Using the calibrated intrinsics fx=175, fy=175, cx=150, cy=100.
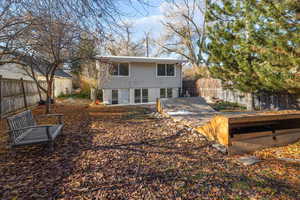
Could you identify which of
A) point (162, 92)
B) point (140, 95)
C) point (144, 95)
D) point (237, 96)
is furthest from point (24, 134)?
point (162, 92)

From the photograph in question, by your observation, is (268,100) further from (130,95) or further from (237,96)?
(130,95)

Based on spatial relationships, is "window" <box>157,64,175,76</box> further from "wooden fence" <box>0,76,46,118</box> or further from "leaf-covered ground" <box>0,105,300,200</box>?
"leaf-covered ground" <box>0,105,300,200</box>

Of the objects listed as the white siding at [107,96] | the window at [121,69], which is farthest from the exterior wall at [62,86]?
the window at [121,69]

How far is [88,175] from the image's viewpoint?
9.97 feet

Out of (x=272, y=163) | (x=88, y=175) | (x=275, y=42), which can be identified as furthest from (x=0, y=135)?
(x=275, y=42)

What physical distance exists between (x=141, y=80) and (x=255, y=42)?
33.6 ft

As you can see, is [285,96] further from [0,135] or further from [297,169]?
[0,135]

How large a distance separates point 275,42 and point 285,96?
4.88 metres

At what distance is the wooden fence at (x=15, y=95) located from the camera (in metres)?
7.66

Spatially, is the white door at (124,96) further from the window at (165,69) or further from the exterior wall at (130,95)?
the window at (165,69)

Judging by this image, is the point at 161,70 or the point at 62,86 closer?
the point at 161,70

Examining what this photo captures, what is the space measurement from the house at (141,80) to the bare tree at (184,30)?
15.1 ft

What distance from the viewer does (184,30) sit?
21922mm

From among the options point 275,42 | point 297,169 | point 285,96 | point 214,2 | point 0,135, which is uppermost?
point 214,2
